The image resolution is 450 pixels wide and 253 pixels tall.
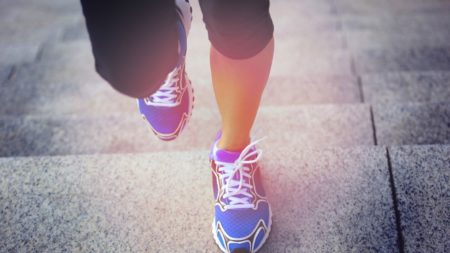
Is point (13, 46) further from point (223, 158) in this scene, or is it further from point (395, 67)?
point (395, 67)

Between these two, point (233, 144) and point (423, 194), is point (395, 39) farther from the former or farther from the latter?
point (233, 144)

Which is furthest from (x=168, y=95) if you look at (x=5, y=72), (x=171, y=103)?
(x=5, y=72)

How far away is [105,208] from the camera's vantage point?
117cm

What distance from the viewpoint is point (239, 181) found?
3.67 feet

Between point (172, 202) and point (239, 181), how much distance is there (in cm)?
22

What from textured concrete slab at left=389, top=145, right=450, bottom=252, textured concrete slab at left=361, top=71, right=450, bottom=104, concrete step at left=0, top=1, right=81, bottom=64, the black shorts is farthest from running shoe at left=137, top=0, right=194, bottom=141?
concrete step at left=0, top=1, right=81, bottom=64

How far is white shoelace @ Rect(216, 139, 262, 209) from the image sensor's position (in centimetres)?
110

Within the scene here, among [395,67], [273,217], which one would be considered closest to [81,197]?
[273,217]

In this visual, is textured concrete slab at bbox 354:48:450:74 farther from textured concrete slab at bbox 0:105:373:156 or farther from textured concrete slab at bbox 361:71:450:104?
textured concrete slab at bbox 0:105:373:156

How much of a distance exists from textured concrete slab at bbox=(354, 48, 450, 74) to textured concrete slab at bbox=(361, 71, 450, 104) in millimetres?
278

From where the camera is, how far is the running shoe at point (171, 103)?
117 centimetres

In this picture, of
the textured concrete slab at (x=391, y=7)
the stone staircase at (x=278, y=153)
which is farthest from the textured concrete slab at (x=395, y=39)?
the textured concrete slab at (x=391, y=7)

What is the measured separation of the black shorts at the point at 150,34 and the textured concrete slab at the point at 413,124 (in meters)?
0.81

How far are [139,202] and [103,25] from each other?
0.61 metres
